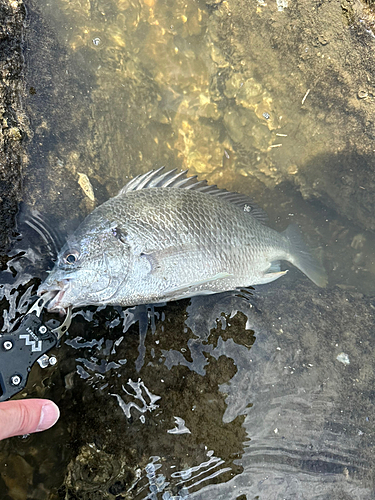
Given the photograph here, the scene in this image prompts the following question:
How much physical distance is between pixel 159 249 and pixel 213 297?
27.8 inches

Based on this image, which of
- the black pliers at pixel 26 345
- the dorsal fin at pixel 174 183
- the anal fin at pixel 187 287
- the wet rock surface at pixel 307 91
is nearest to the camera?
the black pliers at pixel 26 345

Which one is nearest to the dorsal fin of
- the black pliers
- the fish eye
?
the fish eye

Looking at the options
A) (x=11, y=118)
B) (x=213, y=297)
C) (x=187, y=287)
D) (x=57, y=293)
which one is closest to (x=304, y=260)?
(x=213, y=297)

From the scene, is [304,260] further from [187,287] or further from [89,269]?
[89,269]

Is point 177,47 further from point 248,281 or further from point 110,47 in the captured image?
point 248,281

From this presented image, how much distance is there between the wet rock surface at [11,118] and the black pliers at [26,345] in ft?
1.76

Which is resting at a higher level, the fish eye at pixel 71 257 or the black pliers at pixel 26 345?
the fish eye at pixel 71 257

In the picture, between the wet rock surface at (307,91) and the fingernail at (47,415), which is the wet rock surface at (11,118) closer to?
the fingernail at (47,415)

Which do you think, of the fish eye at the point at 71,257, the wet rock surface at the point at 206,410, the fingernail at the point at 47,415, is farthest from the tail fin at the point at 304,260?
the fingernail at the point at 47,415

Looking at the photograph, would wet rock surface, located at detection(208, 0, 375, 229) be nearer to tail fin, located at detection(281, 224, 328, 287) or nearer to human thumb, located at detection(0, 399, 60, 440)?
tail fin, located at detection(281, 224, 328, 287)

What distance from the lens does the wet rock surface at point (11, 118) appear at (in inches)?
91.9

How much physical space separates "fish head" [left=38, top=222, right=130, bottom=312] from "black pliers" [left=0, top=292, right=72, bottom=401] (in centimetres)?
10

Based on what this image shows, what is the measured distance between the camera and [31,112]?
2619 millimetres

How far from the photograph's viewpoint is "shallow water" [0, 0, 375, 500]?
216cm
